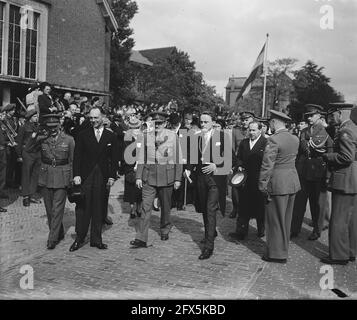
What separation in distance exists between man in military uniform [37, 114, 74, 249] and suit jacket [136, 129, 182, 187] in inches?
46.9

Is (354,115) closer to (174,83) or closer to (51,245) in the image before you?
(51,245)

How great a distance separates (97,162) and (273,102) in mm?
82212

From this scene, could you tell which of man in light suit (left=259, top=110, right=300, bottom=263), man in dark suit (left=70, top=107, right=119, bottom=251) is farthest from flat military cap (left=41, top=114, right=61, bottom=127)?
man in light suit (left=259, top=110, right=300, bottom=263)

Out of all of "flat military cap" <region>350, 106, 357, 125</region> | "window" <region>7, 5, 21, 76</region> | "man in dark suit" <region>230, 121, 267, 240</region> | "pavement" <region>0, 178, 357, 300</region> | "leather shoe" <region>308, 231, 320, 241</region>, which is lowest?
"pavement" <region>0, 178, 357, 300</region>

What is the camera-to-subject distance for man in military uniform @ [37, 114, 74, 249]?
6.90 metres

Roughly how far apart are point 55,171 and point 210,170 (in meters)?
2.49

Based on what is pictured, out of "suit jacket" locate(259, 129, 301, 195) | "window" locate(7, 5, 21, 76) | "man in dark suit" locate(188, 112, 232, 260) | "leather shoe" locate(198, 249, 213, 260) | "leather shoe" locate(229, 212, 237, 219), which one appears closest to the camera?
"suit jacket" locate(259, 129, 301, 195)

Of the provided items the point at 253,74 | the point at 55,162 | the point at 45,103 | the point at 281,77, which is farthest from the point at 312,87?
the point at 55,162

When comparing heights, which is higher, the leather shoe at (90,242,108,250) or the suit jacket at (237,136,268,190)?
the suit jacket at (237,136,268,190)

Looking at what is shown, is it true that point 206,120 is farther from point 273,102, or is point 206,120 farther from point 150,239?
point 273,102

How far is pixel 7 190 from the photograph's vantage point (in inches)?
464

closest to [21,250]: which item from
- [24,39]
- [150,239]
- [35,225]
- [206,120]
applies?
[35,225]

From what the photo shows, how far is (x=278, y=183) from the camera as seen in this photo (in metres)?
6.28

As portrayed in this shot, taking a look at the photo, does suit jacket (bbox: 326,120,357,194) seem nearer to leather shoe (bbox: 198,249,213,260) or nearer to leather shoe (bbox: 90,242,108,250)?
leather shoe (bbox: 198,249,213,260)
